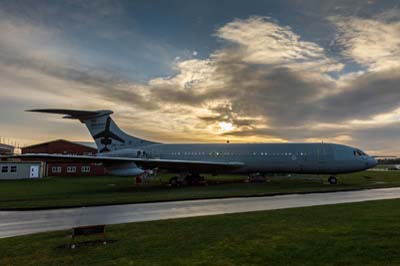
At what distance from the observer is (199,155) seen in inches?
1414

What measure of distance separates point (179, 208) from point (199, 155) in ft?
67.0

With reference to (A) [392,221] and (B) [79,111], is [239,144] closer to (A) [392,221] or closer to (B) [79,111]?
(B) [79,111]

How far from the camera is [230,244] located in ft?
26.7

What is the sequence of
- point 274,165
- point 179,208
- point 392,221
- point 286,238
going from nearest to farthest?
point 286,238 → point 392,221 → point 179,208 → point 274,165

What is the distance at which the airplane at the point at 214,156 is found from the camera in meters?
31.1

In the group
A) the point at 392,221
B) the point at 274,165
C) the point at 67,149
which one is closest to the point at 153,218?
the point at 392,221

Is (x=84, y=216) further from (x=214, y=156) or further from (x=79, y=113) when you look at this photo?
(x=79, y=113)

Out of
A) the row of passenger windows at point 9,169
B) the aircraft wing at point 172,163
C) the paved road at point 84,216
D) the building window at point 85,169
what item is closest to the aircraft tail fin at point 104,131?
the aircraft wing at point 172,163

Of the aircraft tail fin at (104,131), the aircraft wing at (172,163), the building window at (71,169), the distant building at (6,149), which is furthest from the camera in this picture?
the distant building at (6,149)

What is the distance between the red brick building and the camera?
185 ft

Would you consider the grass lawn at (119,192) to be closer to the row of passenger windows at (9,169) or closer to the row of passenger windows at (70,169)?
the row of passenger windows at (9,169)

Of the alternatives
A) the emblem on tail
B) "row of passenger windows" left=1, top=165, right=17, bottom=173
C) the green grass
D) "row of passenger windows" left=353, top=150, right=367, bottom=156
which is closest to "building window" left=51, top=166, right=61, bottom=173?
"row of passenger windows" left=1, top=165, right=17, bottom=173

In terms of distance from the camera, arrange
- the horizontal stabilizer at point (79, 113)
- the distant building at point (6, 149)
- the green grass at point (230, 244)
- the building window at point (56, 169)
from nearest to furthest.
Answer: the green grass at point (230, 244)
the horizontal stabilizer at point (79, 113)
the building window at point (56, 169)
the distant building at point (6, 149)

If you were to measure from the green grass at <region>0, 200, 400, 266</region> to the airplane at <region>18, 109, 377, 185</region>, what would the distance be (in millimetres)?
18197
